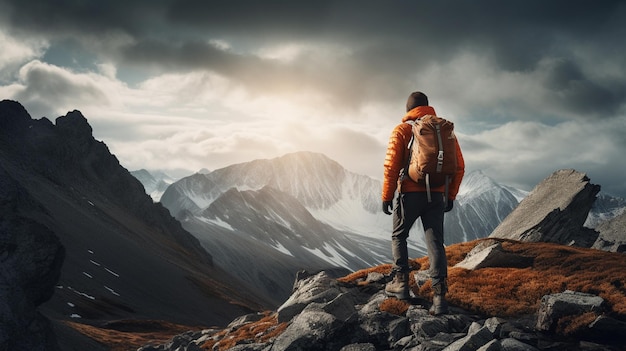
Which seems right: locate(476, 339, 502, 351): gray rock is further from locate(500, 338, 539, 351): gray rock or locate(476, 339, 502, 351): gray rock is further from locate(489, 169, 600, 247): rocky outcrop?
locate(489, 169, 600, 247): rocky outcrop

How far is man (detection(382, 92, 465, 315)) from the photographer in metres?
13.3

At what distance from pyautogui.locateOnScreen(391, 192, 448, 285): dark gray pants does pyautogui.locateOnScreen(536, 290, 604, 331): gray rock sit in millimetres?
2975

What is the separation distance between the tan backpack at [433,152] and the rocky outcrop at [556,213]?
22772 mm

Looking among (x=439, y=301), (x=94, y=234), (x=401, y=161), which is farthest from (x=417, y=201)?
(x=94, y=234)

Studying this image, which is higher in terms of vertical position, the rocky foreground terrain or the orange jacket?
the orange jacket

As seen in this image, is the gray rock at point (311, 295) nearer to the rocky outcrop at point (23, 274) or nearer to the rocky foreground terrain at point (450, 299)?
the rocky foreground terrain at point (450, 299)

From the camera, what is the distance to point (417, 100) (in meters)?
14.1

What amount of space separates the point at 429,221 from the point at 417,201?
77 cm

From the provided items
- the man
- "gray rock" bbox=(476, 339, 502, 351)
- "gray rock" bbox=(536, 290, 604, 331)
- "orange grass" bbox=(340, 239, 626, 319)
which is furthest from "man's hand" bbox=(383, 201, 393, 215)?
"gray rock" bbox=(536, 290, 604, 331)

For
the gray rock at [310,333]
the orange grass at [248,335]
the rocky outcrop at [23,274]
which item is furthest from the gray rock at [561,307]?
the rocky outcrop at [23,274]

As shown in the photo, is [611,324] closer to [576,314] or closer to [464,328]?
[576,314]

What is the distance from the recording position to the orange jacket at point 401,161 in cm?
1336

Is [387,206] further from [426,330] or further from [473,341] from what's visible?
[473,341]

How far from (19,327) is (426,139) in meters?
14.9
